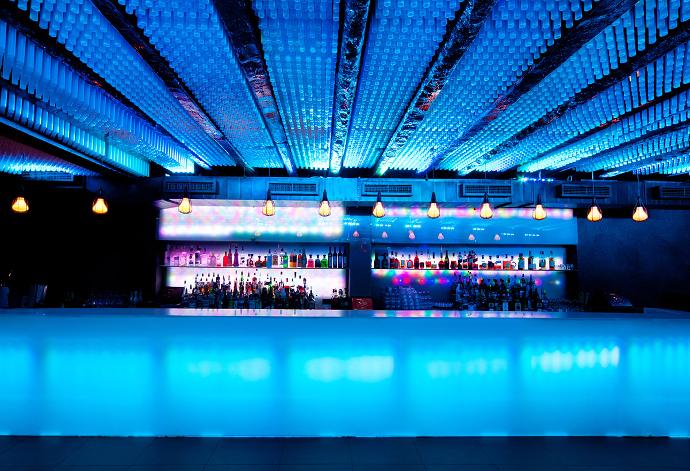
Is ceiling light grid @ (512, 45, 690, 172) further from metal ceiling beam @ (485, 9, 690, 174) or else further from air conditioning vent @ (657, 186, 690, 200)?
air conditioning vent @ (657, 186, 690, 200)

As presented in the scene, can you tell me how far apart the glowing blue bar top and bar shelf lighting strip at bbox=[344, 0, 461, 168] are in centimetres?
187

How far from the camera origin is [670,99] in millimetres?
3912

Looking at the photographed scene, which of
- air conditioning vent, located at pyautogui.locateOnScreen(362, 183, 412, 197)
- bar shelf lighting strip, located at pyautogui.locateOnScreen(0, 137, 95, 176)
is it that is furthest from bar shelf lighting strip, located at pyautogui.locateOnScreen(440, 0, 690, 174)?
bar shelf lighting strip, located at pyautogui.locateOnScreen(0, 137, 95, 176)

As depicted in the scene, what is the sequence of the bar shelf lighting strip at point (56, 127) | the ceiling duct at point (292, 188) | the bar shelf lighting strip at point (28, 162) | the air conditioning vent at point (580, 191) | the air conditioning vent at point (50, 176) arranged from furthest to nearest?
the air conditioning vent at point (580, 191) → the ceiling duct at point (292, 188) → the air conditioning vent at point (50, 176) → the bar shelf lighting strip at point (28, 162) → the bar shelf lighting strip at point (56, 127)

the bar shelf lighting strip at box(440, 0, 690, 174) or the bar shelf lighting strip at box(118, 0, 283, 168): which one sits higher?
the bar shelf lighting strip at box(118, 0, 283, 168)

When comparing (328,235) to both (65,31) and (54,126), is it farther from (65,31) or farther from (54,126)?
(65,31)

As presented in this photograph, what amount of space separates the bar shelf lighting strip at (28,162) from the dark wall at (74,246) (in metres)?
0.87

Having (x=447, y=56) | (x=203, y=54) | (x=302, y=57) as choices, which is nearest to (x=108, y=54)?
(x=203, y=54)

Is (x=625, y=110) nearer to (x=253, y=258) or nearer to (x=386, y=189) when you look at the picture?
(x=386, y=189)

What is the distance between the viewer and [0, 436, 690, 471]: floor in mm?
3162

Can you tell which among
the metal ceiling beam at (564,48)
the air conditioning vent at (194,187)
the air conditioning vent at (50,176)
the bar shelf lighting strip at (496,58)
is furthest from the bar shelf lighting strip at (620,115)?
the air conditioning vent at (50,176)

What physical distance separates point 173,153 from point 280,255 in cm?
252

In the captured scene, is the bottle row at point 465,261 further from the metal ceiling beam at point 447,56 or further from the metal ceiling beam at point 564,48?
the metal ceiling beam at point 564,48

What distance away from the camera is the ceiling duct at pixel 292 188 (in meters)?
6.81
